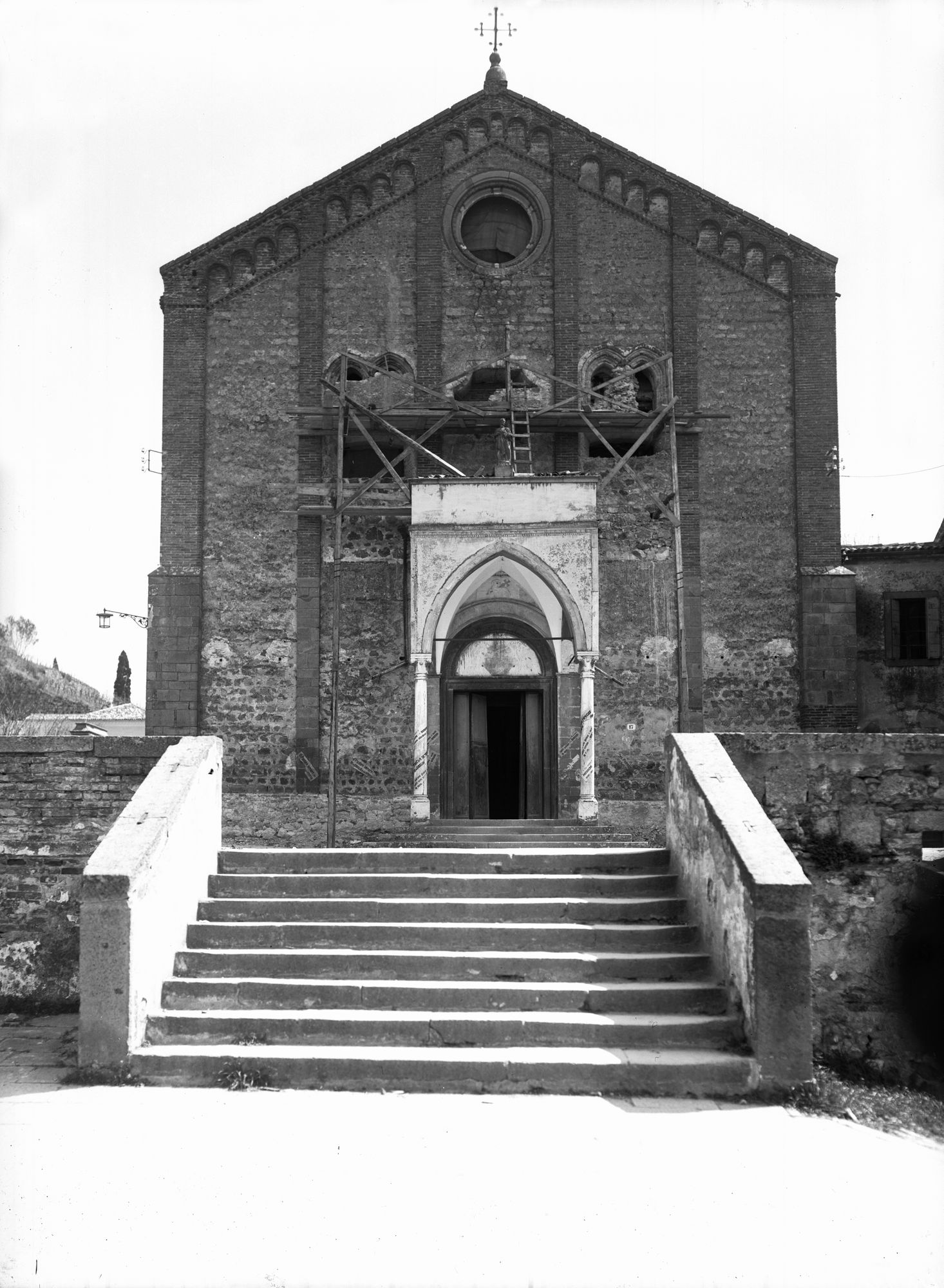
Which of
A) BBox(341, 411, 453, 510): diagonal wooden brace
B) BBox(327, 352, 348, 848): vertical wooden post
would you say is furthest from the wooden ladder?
BBox(327, 352, 348, 848): vertical wooden post

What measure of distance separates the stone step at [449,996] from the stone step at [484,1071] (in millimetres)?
453

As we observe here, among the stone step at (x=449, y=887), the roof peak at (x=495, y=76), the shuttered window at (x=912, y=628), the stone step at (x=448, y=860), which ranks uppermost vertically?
the roof peak at (x=495, y=76)

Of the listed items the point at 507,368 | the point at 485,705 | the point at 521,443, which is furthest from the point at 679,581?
the point at 507,368

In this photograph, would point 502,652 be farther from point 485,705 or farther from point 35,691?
point 35,691

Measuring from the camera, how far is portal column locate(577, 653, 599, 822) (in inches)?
607

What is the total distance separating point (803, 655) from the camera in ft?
57.4

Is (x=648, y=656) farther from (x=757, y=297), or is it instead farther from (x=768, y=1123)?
(x=768, y=1123)

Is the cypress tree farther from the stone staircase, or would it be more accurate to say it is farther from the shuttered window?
the stone staircase

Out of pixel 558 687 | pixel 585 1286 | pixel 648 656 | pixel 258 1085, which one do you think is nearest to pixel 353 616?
pixel 558 687

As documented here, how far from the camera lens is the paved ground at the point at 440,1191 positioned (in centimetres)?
456

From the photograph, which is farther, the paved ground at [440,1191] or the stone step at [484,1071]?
the stone step at [484,1071]

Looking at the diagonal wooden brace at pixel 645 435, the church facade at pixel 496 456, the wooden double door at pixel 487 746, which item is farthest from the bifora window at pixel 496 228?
the wooden double door at pixel 487 746

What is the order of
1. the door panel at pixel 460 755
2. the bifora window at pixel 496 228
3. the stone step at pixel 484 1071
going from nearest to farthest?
1. the stone step at pixel 484 1071
2. the door panel at pixel 460 755
3. the bifora window at pixel 496 228

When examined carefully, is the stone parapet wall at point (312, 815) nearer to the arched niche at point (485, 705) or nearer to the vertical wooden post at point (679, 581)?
the arched niche at point (485, 705)
